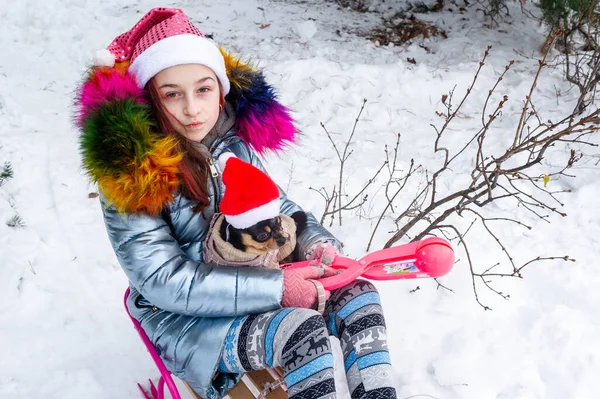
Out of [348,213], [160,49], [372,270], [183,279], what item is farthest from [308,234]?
[348,213]

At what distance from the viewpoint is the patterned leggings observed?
5.54 feet

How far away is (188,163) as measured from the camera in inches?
75.4

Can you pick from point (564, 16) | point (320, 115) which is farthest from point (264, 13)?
point (564, 16)

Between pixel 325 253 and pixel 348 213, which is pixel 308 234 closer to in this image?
pixel 325 253

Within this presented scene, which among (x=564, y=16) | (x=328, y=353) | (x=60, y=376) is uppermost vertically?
(x=564, y=16)

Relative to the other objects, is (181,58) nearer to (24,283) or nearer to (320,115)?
(24,283)

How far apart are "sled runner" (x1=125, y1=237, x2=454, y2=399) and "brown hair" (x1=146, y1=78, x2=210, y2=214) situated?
400mm

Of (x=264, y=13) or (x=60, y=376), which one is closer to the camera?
(x=60, y=376)

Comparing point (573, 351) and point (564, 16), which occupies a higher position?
point (564, 16)

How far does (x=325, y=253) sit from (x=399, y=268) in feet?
0.90

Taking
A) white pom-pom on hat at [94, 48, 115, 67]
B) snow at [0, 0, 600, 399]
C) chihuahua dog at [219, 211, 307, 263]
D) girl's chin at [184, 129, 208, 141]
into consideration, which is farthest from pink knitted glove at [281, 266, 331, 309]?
white pom-pom on hat at [94, 48, 115, 67]

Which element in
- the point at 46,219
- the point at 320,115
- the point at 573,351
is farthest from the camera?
the point at 320,115

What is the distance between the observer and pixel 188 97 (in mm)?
1866

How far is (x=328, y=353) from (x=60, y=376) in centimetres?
125
